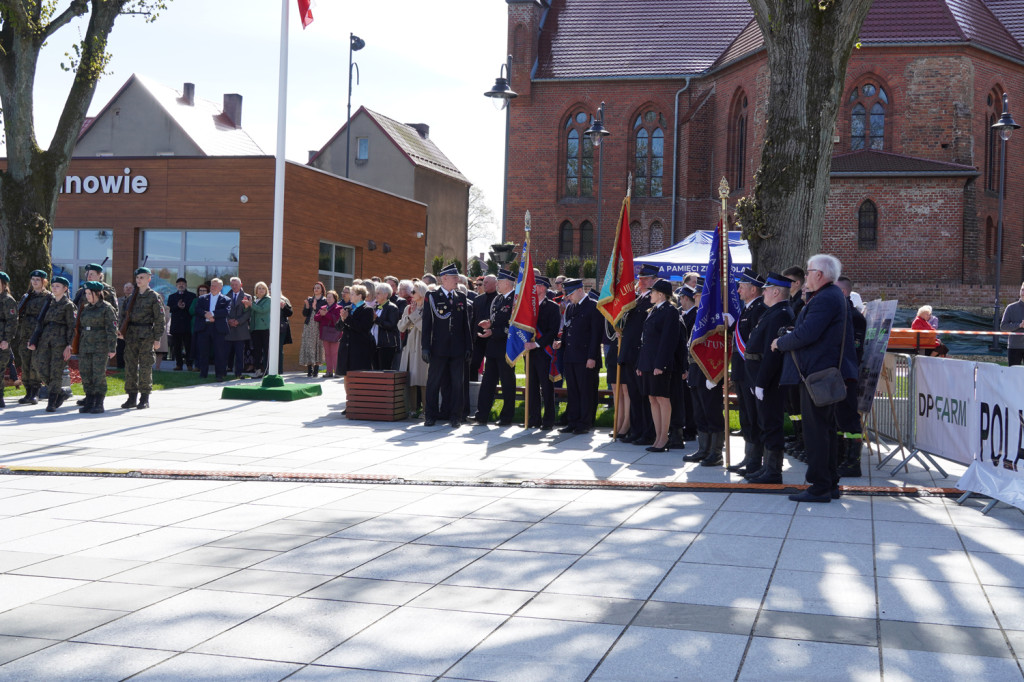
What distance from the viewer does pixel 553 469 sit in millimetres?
9516

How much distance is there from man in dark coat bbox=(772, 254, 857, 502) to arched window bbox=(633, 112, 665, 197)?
125 feet

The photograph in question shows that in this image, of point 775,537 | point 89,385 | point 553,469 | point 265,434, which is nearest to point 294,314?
point 89,385

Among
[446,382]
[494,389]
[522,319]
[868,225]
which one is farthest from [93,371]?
[868,225]

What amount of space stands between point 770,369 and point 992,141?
35.9 meters

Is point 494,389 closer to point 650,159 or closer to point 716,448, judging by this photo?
point 716,448

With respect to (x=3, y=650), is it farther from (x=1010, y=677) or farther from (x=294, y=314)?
(x=294, y=314)

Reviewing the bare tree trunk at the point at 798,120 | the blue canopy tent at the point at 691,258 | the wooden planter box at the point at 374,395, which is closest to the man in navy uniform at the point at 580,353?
the bare tree trunk at the point at 798,120

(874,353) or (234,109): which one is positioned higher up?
(234,109)

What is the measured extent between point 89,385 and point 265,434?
3.27m

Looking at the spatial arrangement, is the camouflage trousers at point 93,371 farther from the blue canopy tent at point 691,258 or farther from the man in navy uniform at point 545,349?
the blue canopy tent at point 691,258

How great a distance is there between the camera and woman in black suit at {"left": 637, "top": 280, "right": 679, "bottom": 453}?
10617 mm

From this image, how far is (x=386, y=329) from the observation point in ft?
48.9

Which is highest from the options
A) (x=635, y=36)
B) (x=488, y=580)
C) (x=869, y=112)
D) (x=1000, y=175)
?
(x=635, y=36)

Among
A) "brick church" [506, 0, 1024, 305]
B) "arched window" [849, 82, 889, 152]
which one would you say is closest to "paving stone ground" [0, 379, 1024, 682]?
"brick church" [506, 0, 1024, 305]
